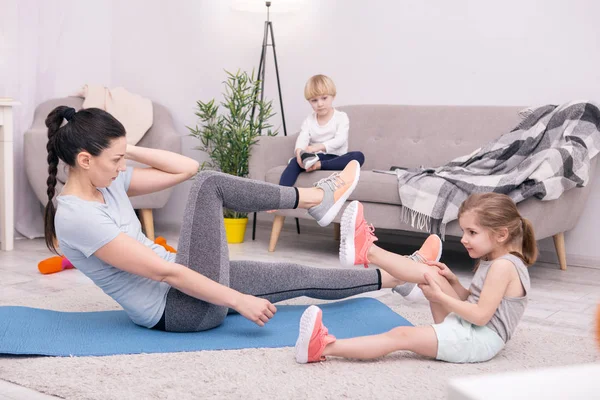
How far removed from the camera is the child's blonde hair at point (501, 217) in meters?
1.82

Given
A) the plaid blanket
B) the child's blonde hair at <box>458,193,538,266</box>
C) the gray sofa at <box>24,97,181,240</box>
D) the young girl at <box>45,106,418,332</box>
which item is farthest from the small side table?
the child's blonde hair at <box>458,193,538,266</box>

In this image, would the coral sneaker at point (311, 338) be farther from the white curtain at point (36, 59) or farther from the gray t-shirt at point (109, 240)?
the white curtain at point (36, 59)

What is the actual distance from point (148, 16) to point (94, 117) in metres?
3.39

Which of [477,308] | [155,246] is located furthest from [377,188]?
[477,308]

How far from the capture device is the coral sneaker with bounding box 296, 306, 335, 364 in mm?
1693

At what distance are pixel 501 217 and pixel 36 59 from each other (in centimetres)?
342

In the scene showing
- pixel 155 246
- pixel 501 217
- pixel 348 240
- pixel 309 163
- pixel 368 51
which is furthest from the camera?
pixel 368 51

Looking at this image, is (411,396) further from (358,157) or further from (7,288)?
(358,157)

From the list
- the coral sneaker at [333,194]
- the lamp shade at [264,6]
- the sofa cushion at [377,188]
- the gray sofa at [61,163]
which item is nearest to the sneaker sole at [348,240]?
the coral sneaker at [333,194]

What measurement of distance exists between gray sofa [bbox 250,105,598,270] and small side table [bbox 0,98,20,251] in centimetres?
→ 127

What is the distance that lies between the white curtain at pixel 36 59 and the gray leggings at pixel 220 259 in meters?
2.56

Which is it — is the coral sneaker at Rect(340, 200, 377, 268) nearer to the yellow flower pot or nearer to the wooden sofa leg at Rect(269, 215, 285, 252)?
the wooden sofa leg at Rect(269, 215, 285, 252)

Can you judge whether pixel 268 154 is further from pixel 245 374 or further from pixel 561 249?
pixel 245 374

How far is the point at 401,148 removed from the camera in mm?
3898
